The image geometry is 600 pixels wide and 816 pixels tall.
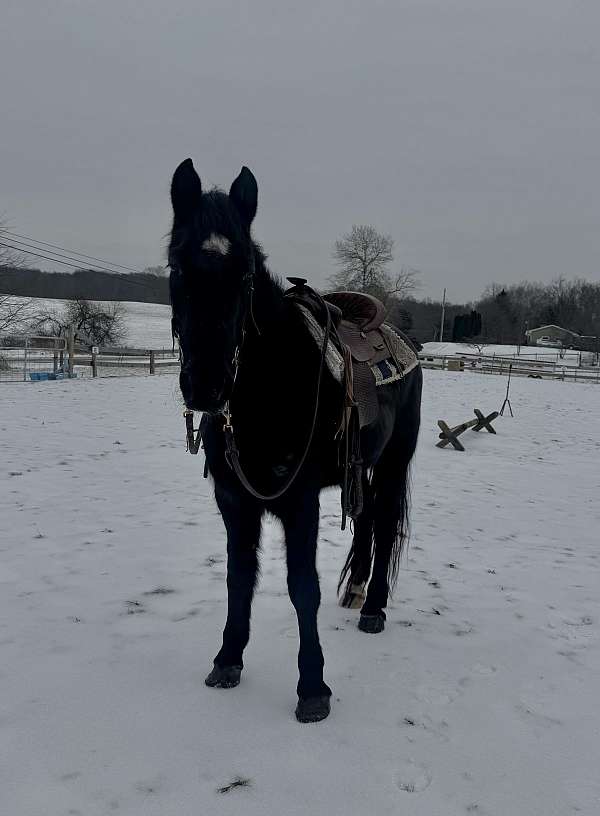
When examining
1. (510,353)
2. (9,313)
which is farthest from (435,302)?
(9,313)

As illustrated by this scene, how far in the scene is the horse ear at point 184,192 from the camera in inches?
84.0

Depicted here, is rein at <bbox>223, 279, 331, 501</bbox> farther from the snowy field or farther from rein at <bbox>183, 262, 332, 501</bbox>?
the snowy field

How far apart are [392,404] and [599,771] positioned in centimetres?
211

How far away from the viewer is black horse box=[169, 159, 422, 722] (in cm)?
196

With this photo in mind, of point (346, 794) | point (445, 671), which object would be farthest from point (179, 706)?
point (445, 671)

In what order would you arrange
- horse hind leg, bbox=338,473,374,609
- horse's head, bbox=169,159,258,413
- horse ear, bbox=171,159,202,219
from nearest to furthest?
horse's head, bbox=169,159,258,413
horse ear, bbox=171,159,202,219
horse hind leg, bbox=338,473,374,609

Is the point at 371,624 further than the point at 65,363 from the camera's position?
No

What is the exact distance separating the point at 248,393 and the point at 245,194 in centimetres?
83

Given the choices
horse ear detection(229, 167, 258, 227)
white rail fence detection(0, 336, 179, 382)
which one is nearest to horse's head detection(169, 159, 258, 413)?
horse ear detection(229, 167, 258, 227)

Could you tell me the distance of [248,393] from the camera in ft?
7.80

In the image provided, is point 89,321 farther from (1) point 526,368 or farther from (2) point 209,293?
(2) point 209,293

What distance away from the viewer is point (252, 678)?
2.75 metres

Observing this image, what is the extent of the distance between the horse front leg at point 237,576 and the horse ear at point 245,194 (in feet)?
4.17

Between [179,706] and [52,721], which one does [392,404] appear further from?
[52,721]
